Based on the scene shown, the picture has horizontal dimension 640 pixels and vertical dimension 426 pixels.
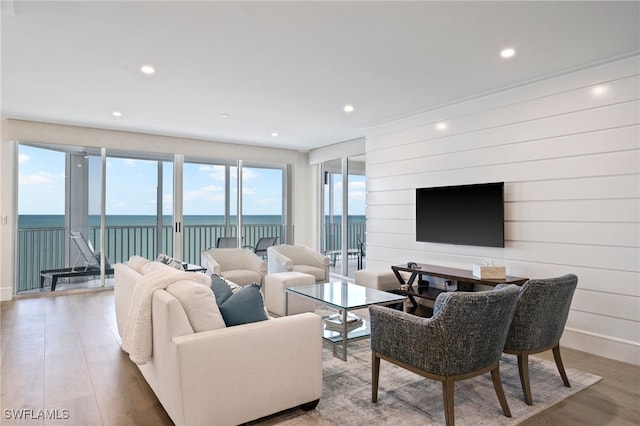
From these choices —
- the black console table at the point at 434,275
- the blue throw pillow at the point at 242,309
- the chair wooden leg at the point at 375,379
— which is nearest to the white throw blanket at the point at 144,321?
the blue throw pillow at the point at 242,309

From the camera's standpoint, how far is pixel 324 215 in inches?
297

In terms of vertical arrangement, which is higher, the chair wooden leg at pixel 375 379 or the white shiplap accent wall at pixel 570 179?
the white shiplap accent wall at pixel 570 179

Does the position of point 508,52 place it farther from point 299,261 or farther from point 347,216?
point 347,216

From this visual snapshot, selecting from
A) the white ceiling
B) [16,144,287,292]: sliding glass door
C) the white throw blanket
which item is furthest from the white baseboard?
[16,144,287,292]: sliding glass door

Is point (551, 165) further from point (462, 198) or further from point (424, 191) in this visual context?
point (424, 191)

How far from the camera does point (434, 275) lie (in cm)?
405

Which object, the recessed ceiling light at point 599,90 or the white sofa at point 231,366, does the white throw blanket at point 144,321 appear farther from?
the recessed ceiling light at point 599,90

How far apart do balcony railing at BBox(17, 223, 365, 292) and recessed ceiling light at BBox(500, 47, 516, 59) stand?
408 centimetres

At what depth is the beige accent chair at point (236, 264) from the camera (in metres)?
4.90

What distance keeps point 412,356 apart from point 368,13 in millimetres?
2116

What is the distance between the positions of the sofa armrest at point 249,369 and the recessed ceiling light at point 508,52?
2.51m

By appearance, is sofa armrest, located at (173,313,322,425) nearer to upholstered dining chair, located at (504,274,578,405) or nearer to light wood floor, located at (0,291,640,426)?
light wood floor, located at (0,291,640,426)

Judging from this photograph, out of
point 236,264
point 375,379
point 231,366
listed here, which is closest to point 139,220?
point 236,264

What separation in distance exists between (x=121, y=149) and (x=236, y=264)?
2.65m
